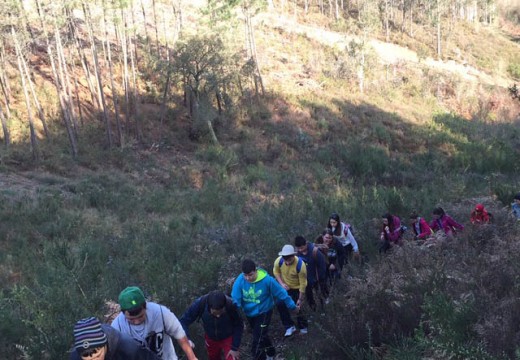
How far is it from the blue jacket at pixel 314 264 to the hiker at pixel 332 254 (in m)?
0.57

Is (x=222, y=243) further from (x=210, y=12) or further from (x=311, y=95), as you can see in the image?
(x=311, y=95)

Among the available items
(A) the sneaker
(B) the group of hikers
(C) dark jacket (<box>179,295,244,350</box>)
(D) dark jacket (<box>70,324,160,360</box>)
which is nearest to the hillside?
(A) the sneaker

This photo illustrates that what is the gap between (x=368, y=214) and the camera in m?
11.5

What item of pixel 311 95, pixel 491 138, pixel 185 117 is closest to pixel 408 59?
pixel 311 95

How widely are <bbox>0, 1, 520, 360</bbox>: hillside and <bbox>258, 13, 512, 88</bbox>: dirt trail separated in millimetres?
1117

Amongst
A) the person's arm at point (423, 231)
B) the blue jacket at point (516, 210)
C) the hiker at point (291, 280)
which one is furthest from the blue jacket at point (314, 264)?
the blue jacket at point (516, 210)

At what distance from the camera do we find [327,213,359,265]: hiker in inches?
297

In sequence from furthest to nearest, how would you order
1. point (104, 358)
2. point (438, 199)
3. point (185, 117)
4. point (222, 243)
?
point (185, 117) < point (438, 199) < point (222, 243) < point (104, 358)

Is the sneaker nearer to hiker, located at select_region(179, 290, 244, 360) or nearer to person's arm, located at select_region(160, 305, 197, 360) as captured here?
hiker, located at select_region(179, 290, 244, 360)

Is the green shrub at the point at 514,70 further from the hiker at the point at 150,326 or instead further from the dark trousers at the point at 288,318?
the hiker at the point at 150,326

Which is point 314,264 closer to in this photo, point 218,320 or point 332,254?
point 332,254

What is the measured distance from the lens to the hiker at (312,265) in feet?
20.7

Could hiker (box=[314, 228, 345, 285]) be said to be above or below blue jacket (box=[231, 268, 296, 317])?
below

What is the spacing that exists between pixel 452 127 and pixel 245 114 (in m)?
12.8
